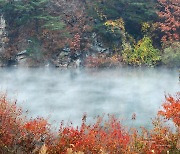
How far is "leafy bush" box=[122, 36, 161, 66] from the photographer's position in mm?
21031

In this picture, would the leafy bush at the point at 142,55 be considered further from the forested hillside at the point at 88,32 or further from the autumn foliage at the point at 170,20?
the autumn foliage at the point at 170,20

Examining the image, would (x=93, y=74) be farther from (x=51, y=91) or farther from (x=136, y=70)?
(x=51, y=91)

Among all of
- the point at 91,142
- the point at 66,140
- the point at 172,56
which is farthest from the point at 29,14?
the point at 91,142

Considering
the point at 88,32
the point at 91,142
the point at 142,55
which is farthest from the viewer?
the point at 88,32

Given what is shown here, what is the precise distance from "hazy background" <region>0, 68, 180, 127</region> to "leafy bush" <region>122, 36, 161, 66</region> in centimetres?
106

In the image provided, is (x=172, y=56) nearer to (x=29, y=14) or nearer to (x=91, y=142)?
(x=29, y=14)

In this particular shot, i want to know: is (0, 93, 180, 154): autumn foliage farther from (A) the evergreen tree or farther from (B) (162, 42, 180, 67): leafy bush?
(A) the evergreen tree

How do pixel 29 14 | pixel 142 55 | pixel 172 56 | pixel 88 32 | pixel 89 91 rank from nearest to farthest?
pixel 89 91
pixel 172 56
pixel 29 14
pixel 142 55
pixel 88 32

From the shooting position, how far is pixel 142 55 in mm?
21312

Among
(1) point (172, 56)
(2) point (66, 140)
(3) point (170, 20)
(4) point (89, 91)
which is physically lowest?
(1) point (172, 56)

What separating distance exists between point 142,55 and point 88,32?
3.36 meters

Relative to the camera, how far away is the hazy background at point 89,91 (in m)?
11.4

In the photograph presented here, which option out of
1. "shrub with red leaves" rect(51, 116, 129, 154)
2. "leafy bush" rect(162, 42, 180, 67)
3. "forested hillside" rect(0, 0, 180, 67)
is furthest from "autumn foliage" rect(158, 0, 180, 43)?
"shrub with red leaves" rect(51, 116, 129, 154)

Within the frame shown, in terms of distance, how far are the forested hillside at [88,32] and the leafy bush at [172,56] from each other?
0.05m
